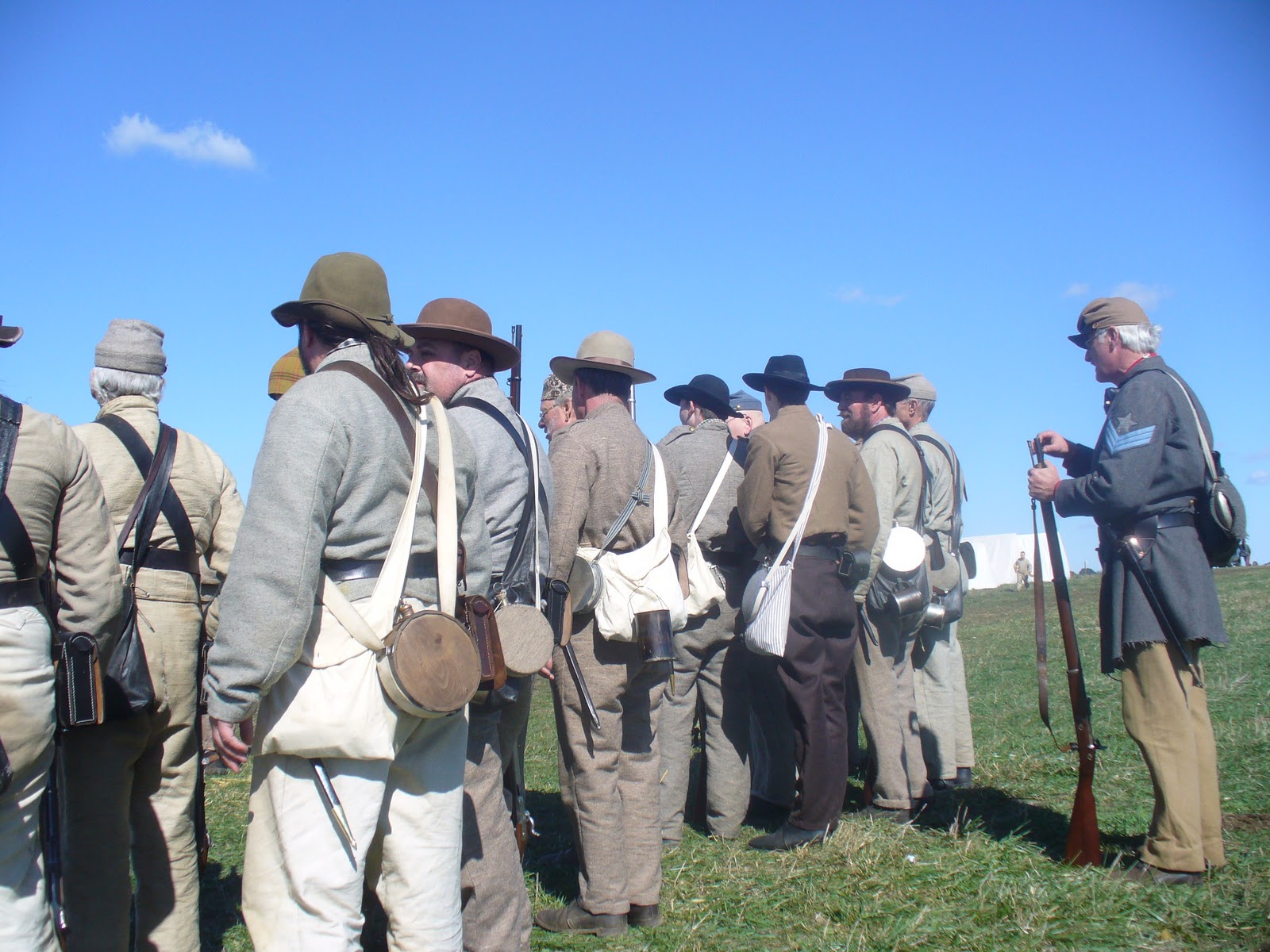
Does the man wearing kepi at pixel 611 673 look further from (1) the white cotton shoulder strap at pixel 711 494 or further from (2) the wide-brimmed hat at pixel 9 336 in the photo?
(2) the wide-brimmed hat at pixel 9 336

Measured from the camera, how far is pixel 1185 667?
14.3 ft

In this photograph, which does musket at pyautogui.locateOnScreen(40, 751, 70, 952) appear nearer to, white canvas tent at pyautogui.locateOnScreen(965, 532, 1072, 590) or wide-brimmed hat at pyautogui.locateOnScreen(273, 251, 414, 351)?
wide-brimmed hat at pyautogui.locateOnScreen(273, 251, 414, 351)

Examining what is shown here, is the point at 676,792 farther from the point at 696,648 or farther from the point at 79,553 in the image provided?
the point at 79,553

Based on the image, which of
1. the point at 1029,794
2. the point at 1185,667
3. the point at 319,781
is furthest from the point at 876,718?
the point at 319,781

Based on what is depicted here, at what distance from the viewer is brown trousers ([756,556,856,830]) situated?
206 inches

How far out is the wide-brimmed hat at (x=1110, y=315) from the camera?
4738 mm

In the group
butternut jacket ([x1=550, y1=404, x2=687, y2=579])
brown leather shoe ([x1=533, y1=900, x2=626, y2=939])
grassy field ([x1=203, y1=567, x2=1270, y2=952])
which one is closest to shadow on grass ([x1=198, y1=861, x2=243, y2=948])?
grassy field ([x1=203, y1=567, x2=1270, y2=952])

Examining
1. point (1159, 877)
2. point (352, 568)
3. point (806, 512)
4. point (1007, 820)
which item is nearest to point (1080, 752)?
point (1159, 877)

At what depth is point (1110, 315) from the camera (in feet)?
15.6

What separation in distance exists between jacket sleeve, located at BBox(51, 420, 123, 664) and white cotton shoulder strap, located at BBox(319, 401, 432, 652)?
31.9 inches

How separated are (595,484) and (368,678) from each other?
1976 mm

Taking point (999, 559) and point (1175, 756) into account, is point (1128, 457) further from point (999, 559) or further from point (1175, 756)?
point (999, 559)

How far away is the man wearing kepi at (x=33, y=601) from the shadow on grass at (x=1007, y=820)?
410 cm

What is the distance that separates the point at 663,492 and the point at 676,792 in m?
1.79
